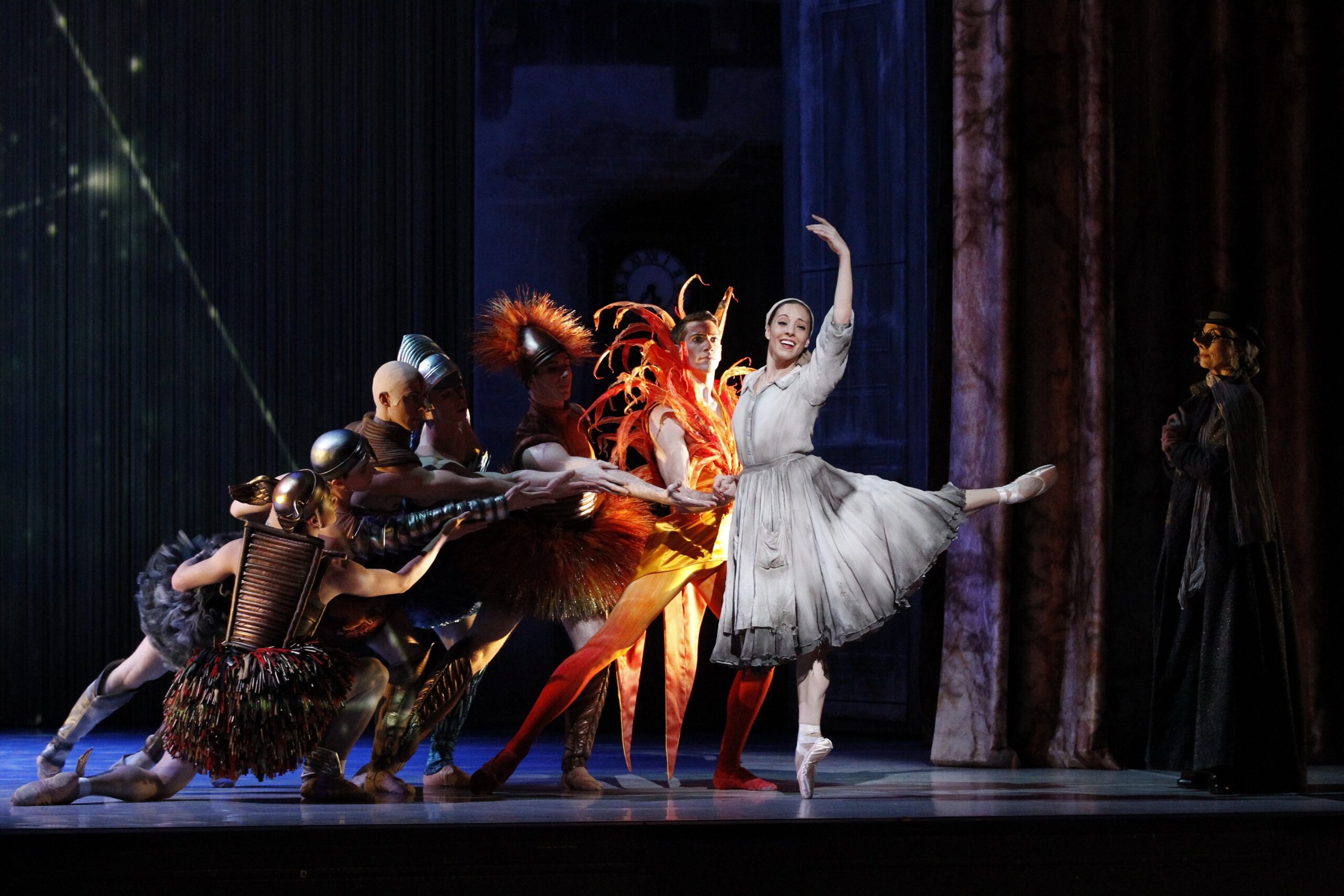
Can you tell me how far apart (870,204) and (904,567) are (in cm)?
315

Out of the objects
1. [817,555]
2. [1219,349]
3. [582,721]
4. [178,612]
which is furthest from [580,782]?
[1219,349]

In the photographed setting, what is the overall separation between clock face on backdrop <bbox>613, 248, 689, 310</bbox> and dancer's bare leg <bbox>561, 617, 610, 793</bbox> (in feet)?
10.7

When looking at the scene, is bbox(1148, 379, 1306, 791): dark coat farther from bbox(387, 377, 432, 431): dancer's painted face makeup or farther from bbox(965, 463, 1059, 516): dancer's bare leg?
bbox(387, 377, 432, 431): dancer's painted face makeup

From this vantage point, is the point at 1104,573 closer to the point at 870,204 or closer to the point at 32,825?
the point at 870,204

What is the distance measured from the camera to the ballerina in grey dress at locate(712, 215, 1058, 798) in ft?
12.8

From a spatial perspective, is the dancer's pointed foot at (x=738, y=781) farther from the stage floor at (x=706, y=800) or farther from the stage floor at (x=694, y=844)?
the stage floor at (x=694, y=844)

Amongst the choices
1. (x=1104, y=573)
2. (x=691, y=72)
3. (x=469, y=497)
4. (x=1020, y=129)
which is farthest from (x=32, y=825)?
(x=691, y=72)

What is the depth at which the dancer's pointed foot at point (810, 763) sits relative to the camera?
3945 mm

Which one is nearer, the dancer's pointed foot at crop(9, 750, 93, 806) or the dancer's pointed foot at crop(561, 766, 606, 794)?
the dancer's pointed foot at crop(9, 750, 93, 806)

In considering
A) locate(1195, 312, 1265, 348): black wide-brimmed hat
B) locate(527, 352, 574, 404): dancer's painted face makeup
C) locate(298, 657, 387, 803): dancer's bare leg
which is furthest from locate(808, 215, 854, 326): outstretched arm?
locate(298, 657, 387, 803): dancer's bare leg

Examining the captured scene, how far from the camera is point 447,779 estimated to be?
4426 mm

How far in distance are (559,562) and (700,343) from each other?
0.78 m

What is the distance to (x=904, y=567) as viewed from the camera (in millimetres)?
3943

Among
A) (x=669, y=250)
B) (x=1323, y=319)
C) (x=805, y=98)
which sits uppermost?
(x=805, y=98)
